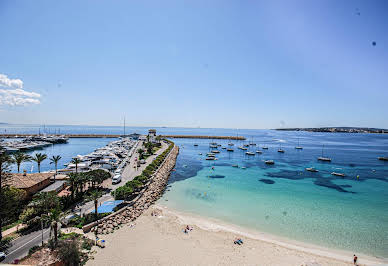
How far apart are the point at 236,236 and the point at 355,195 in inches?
1152

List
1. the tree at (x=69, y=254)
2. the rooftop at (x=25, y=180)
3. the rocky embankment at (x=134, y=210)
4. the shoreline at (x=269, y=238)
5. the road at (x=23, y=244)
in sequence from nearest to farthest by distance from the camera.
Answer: the tree at (x=69, y=254) → the road at (x=23, y=244) → the shoreline at (x=269, y=238) → the rocky embankment at (x=134, y=210) → the rooftop at (x=25, y=180)

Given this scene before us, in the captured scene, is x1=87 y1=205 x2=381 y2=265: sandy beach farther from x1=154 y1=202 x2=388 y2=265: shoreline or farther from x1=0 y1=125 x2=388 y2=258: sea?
x1=0 y1=125 x2=388 y2=258: sea

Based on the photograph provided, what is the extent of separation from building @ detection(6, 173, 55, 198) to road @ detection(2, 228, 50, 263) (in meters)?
9.31

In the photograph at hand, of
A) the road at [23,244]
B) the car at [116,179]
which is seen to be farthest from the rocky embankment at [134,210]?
the car at [116,179]

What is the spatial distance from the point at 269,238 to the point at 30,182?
31058mm

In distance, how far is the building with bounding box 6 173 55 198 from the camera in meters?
22.3

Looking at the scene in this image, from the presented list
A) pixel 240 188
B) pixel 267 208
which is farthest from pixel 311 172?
pixel 267 208

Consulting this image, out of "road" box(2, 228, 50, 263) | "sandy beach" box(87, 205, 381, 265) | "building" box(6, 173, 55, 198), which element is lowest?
"sandy beach" box(87, 205, 381, 265)

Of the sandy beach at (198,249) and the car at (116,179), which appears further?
the car at (116,179)

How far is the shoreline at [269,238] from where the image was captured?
17.0 m

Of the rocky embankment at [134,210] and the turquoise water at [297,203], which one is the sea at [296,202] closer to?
the turquoise water at [297,203]

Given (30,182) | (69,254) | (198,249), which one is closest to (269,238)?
(198,249)

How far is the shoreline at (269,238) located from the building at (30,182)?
16.2 meters

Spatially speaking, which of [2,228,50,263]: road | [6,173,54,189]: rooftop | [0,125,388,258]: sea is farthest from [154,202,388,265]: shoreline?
[6,173,54,189]: rooftop
